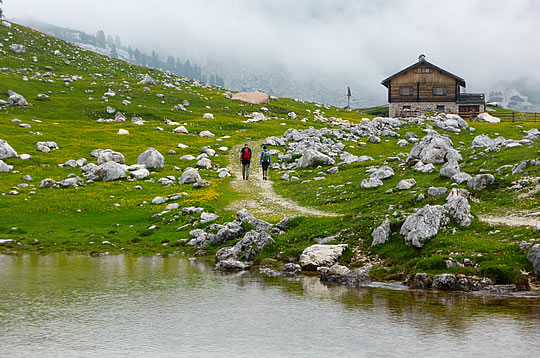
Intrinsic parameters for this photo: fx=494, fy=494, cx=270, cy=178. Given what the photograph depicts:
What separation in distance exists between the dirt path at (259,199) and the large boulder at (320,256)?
322 inches

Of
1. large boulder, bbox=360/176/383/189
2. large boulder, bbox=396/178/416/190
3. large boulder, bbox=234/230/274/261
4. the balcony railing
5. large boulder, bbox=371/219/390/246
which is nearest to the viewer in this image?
large boulder, bbox=371/219/390/246

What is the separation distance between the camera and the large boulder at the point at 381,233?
89.2ft

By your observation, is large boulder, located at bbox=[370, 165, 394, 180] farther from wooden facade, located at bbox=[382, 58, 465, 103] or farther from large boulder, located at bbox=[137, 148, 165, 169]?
wooden facade, located at bbox=[382, 58, 465, 103]

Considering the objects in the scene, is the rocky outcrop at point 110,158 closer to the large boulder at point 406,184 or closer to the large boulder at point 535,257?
the large boulder at point 406,184

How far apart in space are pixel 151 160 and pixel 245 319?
44729mm

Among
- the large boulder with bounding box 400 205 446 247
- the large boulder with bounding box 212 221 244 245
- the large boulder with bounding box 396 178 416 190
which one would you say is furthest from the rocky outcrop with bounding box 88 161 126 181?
the large boulder with bounding box 400 205 446 247

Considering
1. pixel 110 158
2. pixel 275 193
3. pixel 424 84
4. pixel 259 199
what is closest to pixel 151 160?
pixel 110 158

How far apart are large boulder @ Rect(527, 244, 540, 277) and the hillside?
0.34 metres

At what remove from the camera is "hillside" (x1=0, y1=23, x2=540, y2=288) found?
26.1m

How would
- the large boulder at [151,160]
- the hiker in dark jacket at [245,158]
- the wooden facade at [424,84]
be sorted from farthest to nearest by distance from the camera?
the wooden facade at [424,84], the large boulder at [151,160], the hiker in dark jacket at [245,158]

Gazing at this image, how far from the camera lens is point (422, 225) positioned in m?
25.7

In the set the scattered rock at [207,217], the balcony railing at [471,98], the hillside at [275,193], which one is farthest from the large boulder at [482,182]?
the balcony railing at [471,98]

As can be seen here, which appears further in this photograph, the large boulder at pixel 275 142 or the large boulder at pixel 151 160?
the large boulder at pixel 275 142

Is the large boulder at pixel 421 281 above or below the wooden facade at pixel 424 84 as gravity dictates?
below
